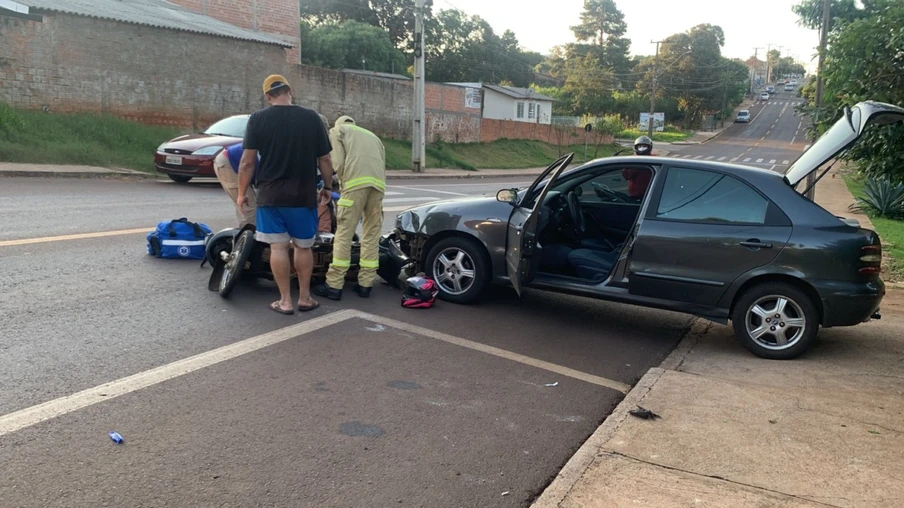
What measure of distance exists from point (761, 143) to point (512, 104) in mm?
26254

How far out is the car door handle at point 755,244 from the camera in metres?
5.70

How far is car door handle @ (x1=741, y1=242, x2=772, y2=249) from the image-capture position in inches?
224

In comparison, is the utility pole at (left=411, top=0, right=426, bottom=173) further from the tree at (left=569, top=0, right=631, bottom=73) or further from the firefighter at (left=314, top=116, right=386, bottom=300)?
the tree at (left=569, top=0, right=631, bottom=73)

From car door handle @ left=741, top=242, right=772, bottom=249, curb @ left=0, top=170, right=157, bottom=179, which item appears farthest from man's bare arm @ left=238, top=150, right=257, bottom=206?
curb @ left=0, top=170, right=157, bottom=179

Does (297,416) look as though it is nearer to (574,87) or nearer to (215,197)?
(215,197)

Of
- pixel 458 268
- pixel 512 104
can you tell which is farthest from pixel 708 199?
pixel 512 104

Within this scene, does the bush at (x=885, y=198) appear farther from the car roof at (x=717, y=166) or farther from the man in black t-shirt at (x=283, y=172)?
the man in black t-shirt at (x=283, y=172)

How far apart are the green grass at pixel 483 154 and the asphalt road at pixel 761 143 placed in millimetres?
8655

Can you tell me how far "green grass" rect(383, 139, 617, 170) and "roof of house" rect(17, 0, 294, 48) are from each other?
662 centimetres

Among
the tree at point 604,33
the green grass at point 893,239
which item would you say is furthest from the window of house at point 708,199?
the tree at point 604,33

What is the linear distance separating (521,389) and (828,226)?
2829mm

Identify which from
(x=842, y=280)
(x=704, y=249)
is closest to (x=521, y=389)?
(x=704, y=249)

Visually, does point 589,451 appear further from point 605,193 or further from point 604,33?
point 604,33

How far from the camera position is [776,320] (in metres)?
5.75
